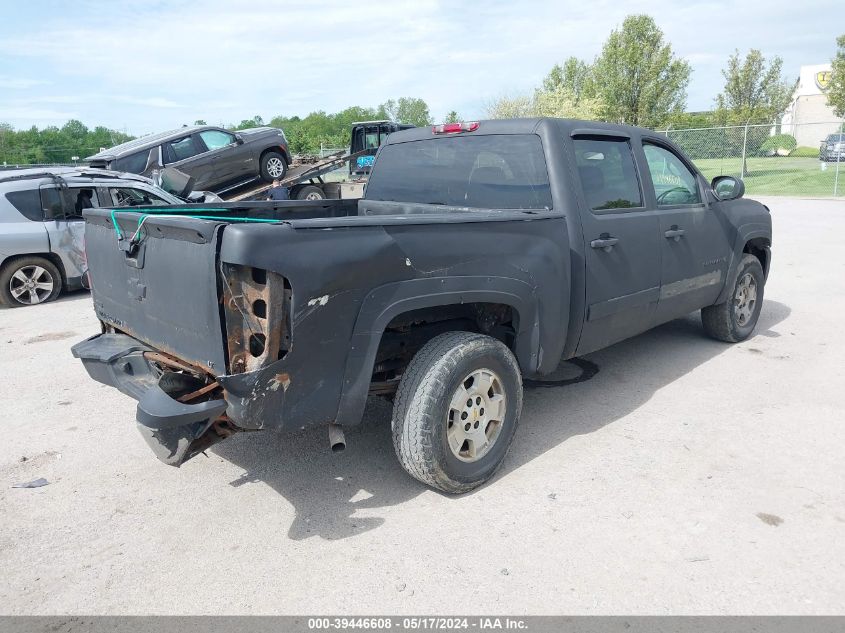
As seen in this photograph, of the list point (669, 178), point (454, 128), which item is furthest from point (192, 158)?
point (669, 178)

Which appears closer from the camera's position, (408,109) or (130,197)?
(130,197)

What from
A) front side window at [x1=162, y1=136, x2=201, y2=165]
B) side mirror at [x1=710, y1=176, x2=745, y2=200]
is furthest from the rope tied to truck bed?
front side window at [x1=162, y1=136, x2=201, y2=165]

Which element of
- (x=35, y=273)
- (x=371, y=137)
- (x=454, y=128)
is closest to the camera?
(x=454, y=128)

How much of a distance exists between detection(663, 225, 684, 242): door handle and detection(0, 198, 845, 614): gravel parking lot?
1137 millimetres

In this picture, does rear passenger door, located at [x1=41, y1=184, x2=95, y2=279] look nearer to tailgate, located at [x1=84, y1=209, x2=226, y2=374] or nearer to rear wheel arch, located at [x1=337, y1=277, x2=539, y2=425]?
tailgate, located at [x1=84, y1=209, x2=226, y2=374]

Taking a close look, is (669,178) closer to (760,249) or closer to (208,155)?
(760,249)

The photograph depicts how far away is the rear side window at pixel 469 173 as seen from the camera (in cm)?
398

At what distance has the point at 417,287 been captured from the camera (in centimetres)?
307

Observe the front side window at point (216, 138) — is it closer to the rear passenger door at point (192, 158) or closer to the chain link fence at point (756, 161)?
the rear passenger door at point (192, 158)

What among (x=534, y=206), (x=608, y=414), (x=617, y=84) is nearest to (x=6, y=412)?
(x=534, y=206)

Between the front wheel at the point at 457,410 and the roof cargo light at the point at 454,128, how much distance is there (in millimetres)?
1606

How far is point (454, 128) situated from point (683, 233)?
1.89 m

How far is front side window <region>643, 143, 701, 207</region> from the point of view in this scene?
4.75 meters

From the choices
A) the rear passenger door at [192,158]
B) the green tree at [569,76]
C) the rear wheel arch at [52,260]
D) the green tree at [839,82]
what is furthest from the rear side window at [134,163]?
the green tree at [569,76]
